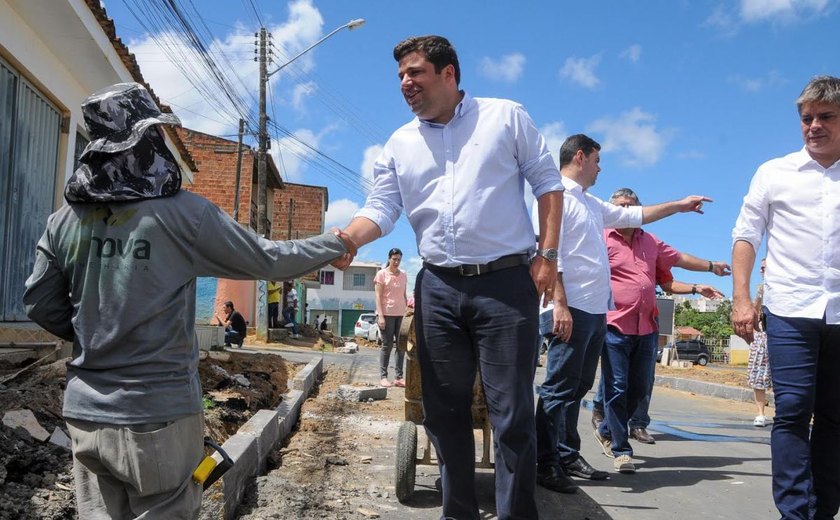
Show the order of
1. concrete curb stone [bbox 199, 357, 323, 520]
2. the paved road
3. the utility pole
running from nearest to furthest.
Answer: concrete curb stone [bbox 199, 357, 323, 520] < the paved road < the utility pole

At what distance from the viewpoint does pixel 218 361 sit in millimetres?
9867

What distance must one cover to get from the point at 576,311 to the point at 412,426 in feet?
4.16

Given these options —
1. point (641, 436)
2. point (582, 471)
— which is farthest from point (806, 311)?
point (641, 436)

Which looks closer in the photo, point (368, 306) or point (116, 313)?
point (116, 313)

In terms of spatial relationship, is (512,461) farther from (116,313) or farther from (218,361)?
(218,361)

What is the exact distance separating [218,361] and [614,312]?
19.6ft

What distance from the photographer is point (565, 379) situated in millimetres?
4590

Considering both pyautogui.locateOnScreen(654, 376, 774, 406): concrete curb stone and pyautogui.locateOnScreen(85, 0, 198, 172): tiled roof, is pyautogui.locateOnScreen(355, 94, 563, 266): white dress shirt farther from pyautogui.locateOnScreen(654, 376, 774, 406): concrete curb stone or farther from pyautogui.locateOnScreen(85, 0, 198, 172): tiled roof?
pyautogui.locateOnScreen(654, 376, 774, 406): concrete curb stone

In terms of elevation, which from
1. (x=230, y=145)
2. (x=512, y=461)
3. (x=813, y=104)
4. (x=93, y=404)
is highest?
(x=230, y=145)

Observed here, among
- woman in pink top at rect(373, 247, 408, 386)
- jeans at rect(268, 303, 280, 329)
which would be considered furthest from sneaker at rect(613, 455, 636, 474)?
jeans at rect(268, 303, 280, 329)

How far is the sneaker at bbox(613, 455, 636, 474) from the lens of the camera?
5.20m

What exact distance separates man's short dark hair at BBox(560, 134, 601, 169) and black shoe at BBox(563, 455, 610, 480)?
2.06 m

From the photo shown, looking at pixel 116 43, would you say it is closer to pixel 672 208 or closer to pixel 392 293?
pixel 392 293

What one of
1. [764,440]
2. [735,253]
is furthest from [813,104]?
[764,440]
